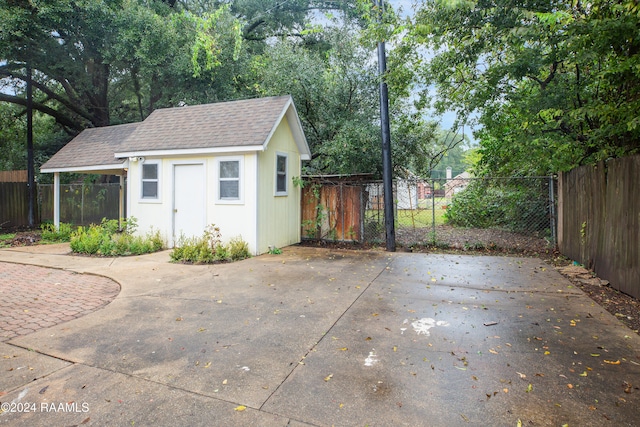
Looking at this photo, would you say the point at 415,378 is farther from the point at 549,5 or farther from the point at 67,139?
the point at 67,139

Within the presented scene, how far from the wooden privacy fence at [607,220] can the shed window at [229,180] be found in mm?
6993

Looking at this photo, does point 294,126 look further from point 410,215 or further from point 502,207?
point 502,207

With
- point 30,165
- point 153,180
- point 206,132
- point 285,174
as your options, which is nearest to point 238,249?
point 285,174

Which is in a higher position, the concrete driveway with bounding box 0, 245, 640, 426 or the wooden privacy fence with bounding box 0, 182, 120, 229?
the wooden privacy fence with bounding box 0, 182, 120, 229

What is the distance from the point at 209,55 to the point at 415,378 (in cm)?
1314

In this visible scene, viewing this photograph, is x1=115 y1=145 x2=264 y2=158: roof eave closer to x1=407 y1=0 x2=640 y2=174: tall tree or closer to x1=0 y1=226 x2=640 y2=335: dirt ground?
x1=0 y1=226 x2=640 y2=335: dirt ground

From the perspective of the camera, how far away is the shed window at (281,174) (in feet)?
30.6

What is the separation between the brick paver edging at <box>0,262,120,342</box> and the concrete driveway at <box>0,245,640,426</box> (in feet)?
0.92

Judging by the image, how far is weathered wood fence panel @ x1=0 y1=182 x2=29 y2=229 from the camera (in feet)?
44.1

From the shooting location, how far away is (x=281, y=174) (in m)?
9.51

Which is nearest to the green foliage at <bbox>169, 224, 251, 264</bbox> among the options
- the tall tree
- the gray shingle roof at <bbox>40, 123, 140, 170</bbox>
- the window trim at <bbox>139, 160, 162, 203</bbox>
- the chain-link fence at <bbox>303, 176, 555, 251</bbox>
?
the window trim at <bbox>139, 160, 162, 203</bbox>

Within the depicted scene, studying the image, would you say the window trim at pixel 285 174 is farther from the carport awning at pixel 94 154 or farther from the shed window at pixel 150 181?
the carport awning at pixel 94 154

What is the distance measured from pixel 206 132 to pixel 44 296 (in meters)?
5.27

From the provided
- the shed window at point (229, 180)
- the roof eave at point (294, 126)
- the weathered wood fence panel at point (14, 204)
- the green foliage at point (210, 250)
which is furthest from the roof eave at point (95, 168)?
the roof eave at point (294, 126)
